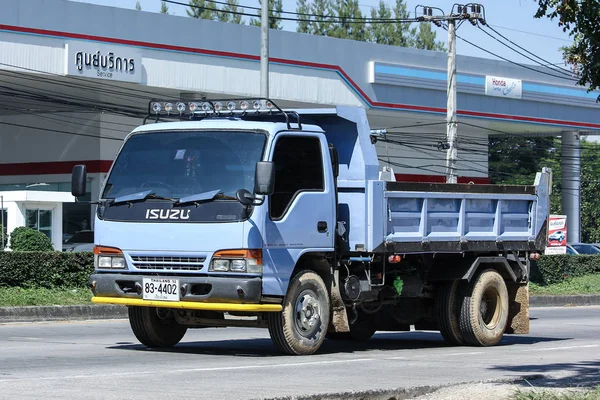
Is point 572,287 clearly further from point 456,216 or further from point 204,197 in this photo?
point 204,197

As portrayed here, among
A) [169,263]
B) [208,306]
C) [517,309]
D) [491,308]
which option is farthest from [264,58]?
[208,306]

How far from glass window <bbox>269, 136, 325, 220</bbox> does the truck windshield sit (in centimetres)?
30

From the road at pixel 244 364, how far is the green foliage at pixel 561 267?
Result: 16375 mm

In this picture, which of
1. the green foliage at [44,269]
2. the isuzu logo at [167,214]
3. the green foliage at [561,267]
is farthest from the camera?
the green foliage at [561,267]

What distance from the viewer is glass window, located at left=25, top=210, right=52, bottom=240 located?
93.5 ft

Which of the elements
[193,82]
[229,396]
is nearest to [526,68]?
[193,82]

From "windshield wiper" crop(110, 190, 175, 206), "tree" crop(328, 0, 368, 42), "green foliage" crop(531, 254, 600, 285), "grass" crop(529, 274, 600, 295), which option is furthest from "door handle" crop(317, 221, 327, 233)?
"tree" crop(328, 0, 368, 42)

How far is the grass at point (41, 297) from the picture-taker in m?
19.4

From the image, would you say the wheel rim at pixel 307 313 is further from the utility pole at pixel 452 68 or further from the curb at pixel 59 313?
the utility pole at pixel 452 68

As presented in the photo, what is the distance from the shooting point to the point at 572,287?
104 feet

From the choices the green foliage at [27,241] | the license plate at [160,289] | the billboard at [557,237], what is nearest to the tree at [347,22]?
the billboard at [557,237]

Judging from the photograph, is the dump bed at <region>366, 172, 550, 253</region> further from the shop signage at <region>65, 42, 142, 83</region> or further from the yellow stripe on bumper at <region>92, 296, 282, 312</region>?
the shop signage at <region>65, 42, 142, 83</region>

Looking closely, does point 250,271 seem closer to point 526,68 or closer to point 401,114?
point 401,114

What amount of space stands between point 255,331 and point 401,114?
2800 centimetres
